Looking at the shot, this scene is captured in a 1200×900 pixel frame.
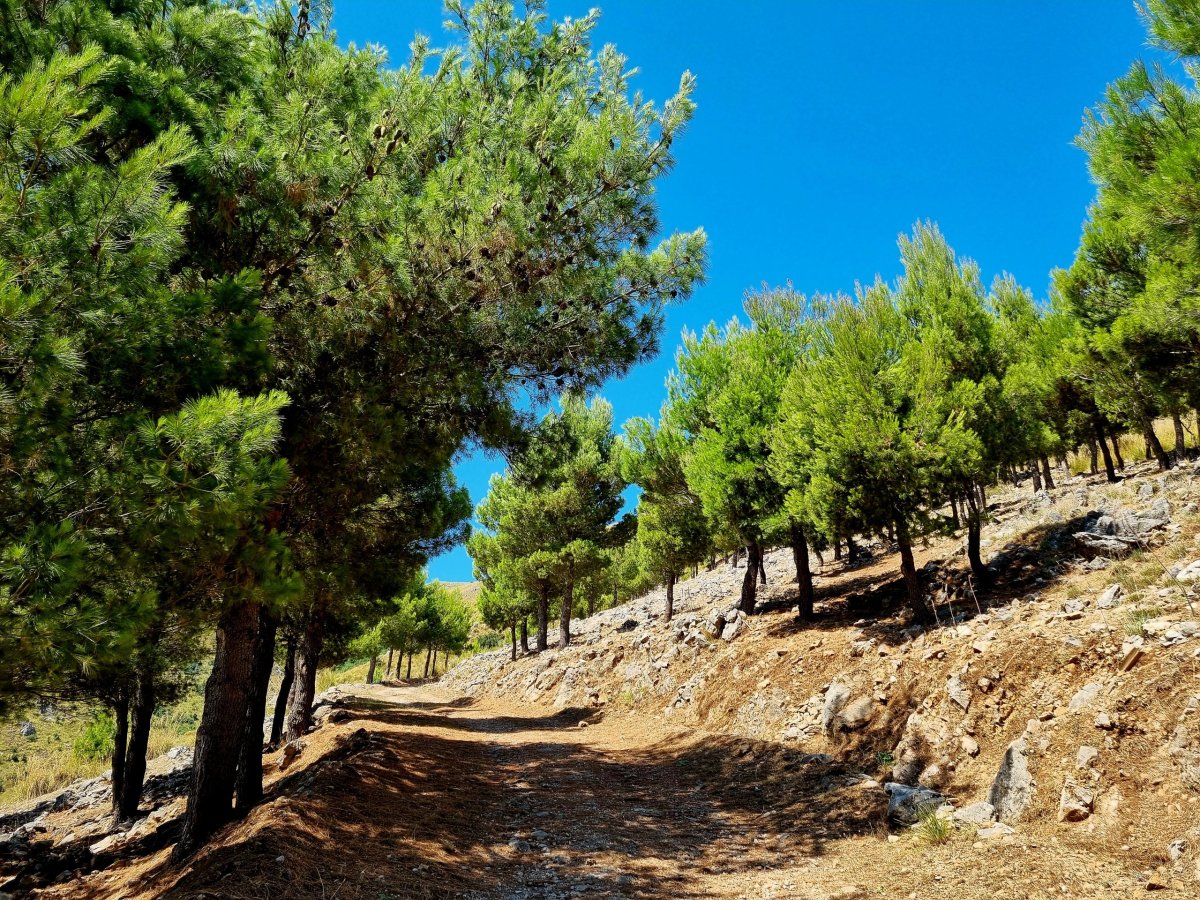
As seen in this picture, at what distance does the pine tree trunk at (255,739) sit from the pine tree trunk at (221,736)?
0.27m

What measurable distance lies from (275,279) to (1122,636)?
31.2 ft

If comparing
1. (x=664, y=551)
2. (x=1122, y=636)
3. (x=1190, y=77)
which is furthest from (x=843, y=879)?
(x=664, y=551)

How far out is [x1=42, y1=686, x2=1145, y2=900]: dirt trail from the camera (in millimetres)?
4730

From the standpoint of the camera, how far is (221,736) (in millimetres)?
6984

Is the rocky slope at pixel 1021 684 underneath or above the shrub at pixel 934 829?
above

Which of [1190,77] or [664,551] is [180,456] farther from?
[664,551]

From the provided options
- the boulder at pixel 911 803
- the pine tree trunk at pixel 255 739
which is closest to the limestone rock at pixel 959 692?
the boulder at pixel 911 803

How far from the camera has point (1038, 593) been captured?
31.8 feet

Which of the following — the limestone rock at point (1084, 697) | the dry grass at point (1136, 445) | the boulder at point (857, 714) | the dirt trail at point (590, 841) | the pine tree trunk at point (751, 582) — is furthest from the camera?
the dry grass at point (1136, 445)

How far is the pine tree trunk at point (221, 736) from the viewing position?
6.84 meters

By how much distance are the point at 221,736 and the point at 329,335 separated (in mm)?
4829

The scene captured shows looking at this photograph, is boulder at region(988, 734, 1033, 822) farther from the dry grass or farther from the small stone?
the dry grass

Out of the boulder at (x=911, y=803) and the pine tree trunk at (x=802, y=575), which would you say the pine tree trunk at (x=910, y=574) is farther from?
the boulder at (x=911, y=803)

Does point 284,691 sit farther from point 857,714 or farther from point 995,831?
point 995,831
